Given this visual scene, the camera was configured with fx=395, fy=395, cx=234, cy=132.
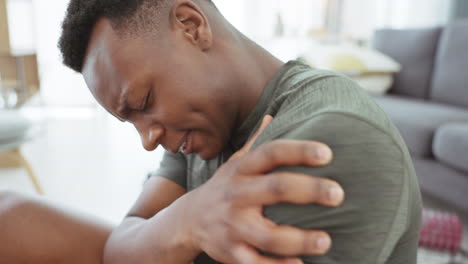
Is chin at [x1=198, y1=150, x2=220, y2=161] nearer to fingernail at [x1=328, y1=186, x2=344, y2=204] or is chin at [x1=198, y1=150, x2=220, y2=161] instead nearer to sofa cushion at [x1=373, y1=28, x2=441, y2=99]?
fingernail at [x1=328, y1=186, x2=344, y2=204]

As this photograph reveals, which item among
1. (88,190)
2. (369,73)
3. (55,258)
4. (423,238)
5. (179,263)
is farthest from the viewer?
(369,73)

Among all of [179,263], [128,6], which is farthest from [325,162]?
[128,6]

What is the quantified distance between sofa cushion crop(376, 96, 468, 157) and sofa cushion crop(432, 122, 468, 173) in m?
0.06

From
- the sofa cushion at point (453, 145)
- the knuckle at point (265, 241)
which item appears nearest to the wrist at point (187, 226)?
the knuckle at point (265, 241)

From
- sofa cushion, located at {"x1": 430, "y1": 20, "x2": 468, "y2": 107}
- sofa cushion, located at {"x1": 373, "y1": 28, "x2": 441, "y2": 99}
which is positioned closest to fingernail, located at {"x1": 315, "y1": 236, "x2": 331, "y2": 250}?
sofa cushion, located at {"x1": 430, "y1": 20, "x2": 468, "y2": 107}

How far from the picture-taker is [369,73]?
9.23 ft

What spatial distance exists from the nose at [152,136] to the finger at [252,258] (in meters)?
0.28

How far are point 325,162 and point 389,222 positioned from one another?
111 millimetres

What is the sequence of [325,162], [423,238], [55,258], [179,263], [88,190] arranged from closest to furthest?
[325,162] < [179,263] < [55,258] < [423,238] < [88,190]

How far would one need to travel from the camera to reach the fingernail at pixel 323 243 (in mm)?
429

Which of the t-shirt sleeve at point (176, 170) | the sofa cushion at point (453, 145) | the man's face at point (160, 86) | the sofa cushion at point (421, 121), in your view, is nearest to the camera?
the man's face at point (160, 86)

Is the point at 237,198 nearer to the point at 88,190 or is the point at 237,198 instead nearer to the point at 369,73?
the point at 88,190

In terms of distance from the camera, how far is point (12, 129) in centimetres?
192

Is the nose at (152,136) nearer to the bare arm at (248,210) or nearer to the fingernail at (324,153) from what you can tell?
the bare arm at (248,210)
